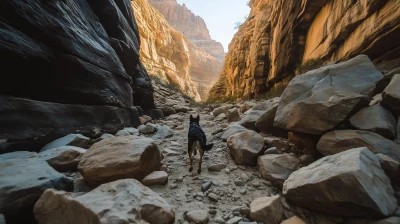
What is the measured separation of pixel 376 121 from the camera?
7.52 ft

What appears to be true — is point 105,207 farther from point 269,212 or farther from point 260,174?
point 260,174

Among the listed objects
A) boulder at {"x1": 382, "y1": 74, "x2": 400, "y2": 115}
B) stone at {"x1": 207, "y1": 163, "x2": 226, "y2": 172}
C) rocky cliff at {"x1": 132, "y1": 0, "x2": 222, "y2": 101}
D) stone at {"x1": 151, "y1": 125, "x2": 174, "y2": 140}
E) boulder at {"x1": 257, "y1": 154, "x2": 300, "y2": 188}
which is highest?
rocky cliff at {"x1": 132, "y1": 0, "x2": 222, "y2": 101}

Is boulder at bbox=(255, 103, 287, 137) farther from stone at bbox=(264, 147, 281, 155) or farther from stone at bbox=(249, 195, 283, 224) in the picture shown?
stone at bbox=(249, 195, 283, 224)

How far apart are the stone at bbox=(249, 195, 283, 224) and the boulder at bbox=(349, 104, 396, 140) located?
164 centimetres

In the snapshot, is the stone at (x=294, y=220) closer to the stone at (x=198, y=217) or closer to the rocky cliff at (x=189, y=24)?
the stone at (x=198, y=217)

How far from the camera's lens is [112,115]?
17.7 ft

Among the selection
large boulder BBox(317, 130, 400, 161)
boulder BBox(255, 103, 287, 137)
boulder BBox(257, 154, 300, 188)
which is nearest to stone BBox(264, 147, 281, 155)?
boulder BBox(257, 154, 300, 188)

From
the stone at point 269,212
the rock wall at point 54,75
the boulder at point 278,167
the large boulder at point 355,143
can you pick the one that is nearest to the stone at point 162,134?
the rock wall at point 54,75

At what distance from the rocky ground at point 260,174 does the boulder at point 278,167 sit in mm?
15

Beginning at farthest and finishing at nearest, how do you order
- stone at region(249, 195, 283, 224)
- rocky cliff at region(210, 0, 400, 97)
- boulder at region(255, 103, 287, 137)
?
rocky cliff at region(210, 0, 400, 97) < boulder at region(255, 103, 287, 137) < stone at region(249, 195, 283, 224)

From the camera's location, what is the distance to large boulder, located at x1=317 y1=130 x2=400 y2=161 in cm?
203

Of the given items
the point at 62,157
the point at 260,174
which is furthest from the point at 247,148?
the point at 62,157

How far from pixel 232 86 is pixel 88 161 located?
21.6 m

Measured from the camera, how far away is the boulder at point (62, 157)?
2711 mm
